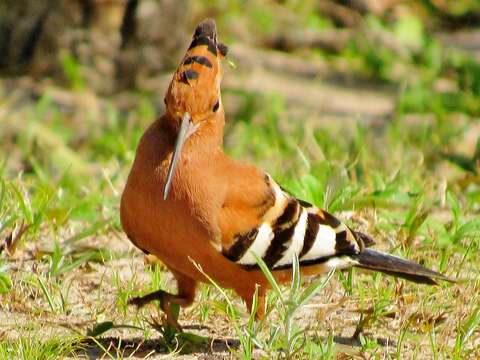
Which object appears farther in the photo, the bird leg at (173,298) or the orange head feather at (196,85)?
the bird leg at (173,298)

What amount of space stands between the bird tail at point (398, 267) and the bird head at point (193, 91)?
75cm

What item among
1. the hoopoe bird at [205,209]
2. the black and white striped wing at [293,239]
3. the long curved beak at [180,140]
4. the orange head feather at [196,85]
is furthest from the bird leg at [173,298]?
the orange head feather at [196,85]

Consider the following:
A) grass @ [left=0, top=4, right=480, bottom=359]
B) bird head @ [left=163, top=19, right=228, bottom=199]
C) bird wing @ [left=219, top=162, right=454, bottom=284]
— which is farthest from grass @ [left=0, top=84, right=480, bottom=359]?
bird head @ [left=163, top=19, right=228, bottom=199]

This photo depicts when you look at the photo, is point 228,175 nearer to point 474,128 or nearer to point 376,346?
point 376,346

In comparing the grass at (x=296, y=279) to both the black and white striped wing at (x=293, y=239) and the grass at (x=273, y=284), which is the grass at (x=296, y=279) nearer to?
the grass at (x=273, y=284)

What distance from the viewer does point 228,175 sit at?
3730 mm

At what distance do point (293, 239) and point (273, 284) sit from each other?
342 mm

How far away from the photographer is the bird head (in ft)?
11.8

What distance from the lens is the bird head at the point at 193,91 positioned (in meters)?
3.59

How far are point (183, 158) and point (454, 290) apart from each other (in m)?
1.15

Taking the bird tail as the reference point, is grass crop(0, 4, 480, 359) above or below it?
below

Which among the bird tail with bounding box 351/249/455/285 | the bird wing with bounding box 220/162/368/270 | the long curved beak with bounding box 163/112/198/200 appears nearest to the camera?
the long curved beak with bounding box 163/112/198/200

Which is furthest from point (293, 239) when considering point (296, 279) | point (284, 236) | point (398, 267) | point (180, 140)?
point (180, 140)

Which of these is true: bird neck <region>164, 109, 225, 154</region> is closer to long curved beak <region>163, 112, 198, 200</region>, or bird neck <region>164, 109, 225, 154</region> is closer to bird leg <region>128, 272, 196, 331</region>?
long curved beak <region>163, 112, 198, 200</region>
